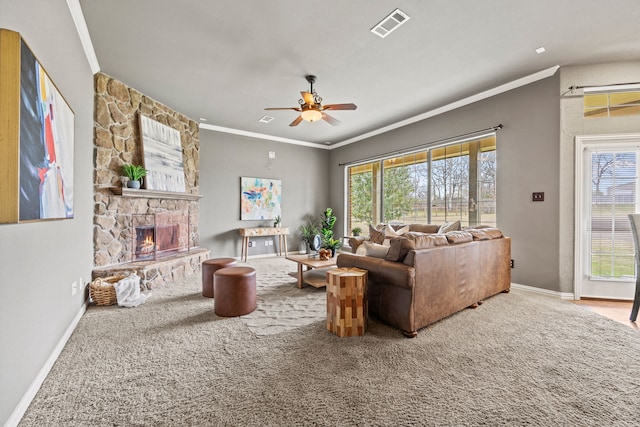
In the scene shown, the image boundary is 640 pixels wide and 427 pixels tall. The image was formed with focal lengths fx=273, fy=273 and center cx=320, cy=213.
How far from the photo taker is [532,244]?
3805 millimetres

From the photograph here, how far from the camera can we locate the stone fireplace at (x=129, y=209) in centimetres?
365

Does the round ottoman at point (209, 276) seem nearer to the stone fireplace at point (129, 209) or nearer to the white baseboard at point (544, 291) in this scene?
→ the stone fireplace at point (129, 209)

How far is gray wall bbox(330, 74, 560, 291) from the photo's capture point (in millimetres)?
3633

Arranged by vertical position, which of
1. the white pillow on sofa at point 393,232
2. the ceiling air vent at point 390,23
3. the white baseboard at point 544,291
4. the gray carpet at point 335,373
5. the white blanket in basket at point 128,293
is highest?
the ceiling air vent at point 390,23

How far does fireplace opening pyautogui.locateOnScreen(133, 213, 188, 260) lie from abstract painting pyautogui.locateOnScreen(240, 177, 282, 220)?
1.50 meters

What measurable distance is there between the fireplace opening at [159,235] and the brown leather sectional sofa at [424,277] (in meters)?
3.14

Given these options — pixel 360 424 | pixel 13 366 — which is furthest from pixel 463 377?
pixel 13 366

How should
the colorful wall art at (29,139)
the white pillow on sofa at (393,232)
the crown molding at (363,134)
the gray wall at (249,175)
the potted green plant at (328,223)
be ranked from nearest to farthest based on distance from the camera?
the colorful wall art at (29,139) → the crown molding at (363,134) → the white pillow on sofa at (393,232) → the gray wall at (249,175) → the potted green plant at (328,223)

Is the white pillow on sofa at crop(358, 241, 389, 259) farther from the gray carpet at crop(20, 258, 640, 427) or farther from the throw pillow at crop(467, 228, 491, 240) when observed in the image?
the throw pillow at crop(467, 228, 491, 240)

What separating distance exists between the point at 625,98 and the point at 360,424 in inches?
193

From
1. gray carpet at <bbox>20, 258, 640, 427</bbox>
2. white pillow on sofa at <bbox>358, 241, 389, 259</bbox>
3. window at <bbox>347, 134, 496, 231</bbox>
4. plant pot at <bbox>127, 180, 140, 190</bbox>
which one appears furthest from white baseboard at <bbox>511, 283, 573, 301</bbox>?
plant pot at <bbox>127, 180, 140, 190</bbox>

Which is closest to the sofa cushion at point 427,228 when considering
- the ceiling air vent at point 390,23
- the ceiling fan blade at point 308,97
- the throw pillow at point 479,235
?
the throw pillow at point 479,235

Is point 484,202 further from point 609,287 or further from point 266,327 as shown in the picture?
point 266,327

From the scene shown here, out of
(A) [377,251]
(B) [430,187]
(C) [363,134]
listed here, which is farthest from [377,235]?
(C) [363,134]
